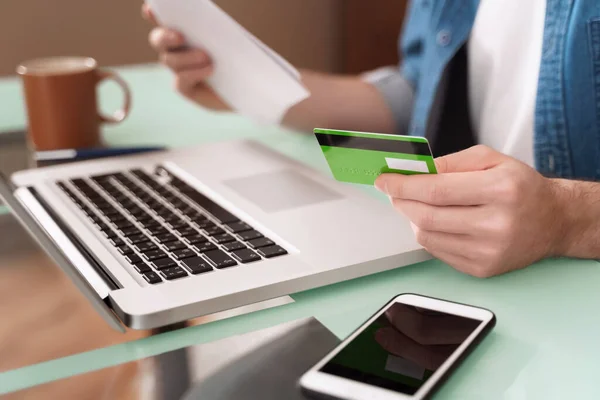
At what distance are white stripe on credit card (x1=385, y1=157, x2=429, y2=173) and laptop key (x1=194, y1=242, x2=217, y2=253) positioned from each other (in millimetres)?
167

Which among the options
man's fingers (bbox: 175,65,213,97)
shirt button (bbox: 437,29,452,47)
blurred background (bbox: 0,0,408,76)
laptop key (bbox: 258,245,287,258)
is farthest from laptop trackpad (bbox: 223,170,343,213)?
blurred background (bbox: 0,0,408,76)

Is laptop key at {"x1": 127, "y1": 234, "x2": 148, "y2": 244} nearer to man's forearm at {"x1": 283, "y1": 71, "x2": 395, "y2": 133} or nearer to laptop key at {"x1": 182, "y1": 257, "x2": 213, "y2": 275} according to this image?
laptop key at {"x1": 182, "y1": 257, "x2": 213, "y2": 275}

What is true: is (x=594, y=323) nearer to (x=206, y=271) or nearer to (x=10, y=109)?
(x=206, y=271)

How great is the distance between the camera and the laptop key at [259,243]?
583 millimetres

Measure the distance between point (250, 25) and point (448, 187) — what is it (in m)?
1.85

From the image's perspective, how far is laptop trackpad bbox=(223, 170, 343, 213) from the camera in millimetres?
698

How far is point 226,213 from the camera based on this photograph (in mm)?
663

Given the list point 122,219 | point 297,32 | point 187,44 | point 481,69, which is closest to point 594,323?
point 122,219

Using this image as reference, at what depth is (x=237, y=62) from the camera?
0.83 meters

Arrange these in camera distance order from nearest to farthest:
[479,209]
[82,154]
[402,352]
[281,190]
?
[402,352], [479,209], [281,190], [82,154]

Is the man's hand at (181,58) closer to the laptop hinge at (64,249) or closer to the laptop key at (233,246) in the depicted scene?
the laptop hinge at (64,249)

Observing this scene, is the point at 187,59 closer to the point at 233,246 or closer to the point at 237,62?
the point at 237,62

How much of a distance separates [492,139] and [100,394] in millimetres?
663

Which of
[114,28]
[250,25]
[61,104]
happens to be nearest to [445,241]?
[61,104]
